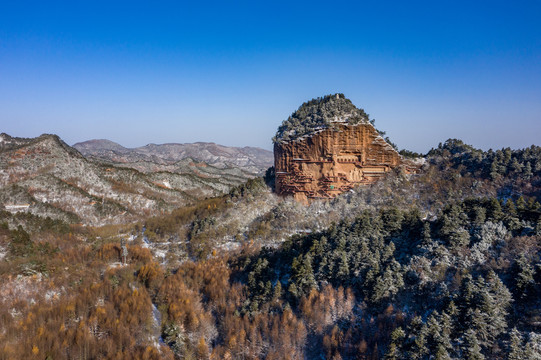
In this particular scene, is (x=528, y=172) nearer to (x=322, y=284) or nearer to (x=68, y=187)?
(x=322, y=284)

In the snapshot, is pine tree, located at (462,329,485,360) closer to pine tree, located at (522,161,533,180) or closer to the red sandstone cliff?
the red sandstone cliff

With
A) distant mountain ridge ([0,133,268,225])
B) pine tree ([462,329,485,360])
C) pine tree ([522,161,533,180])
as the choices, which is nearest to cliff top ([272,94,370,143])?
pine tree ([522,161,533,180])

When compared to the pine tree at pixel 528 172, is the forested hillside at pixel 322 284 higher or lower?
lower

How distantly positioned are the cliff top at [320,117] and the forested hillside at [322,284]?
8.19 metres

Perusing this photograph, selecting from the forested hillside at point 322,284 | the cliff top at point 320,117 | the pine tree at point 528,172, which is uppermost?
the cliff top at point 320,117

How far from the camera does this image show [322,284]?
2052 cm

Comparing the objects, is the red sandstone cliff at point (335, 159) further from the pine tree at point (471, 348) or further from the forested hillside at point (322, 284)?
the pine tree at point (471, 348)

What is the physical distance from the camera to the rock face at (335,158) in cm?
3216

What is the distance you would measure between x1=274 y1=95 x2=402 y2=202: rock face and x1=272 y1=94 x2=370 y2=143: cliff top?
0.38 metres

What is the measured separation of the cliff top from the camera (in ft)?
107

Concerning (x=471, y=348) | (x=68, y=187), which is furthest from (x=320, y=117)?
(x=68, y=187)

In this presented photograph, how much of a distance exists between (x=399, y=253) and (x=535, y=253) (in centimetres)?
734

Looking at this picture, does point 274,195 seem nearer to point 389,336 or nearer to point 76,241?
point 389,336

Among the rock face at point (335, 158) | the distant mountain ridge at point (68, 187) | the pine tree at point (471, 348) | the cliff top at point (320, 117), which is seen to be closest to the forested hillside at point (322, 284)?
the pine tree at point (471, 348)
